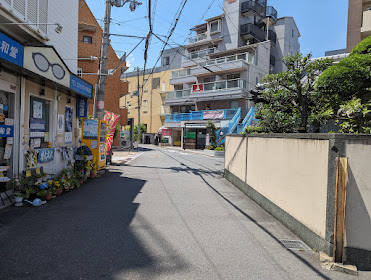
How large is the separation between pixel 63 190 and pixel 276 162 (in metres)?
5.66

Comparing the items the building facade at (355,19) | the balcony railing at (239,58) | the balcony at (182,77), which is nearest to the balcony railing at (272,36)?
the balcony railing at (239,58)

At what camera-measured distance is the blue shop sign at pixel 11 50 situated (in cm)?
437

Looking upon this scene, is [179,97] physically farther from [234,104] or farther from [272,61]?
[272,61]

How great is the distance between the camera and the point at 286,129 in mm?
7391

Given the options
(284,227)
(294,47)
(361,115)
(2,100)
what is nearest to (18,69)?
(2,100)

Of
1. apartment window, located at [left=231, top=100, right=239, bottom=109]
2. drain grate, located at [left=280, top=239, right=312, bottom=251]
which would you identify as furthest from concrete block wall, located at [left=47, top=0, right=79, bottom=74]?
apartment window, located at [left=231, top=100, right=239, bottom=109]

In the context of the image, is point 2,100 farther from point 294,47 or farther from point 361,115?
point 294,47

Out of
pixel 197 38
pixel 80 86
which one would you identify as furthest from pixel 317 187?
pixel 197 38

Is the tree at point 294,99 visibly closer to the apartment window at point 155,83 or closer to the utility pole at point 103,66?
the utility pole at point 103,66

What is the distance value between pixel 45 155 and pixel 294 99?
23.4ft

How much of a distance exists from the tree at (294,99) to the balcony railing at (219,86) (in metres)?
18.2

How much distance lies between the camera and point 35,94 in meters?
6.27

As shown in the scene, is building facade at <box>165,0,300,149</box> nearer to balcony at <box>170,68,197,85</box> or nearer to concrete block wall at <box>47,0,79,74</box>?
balcony at <box>170,68,197,85</box>

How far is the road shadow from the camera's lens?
9.52 feet
